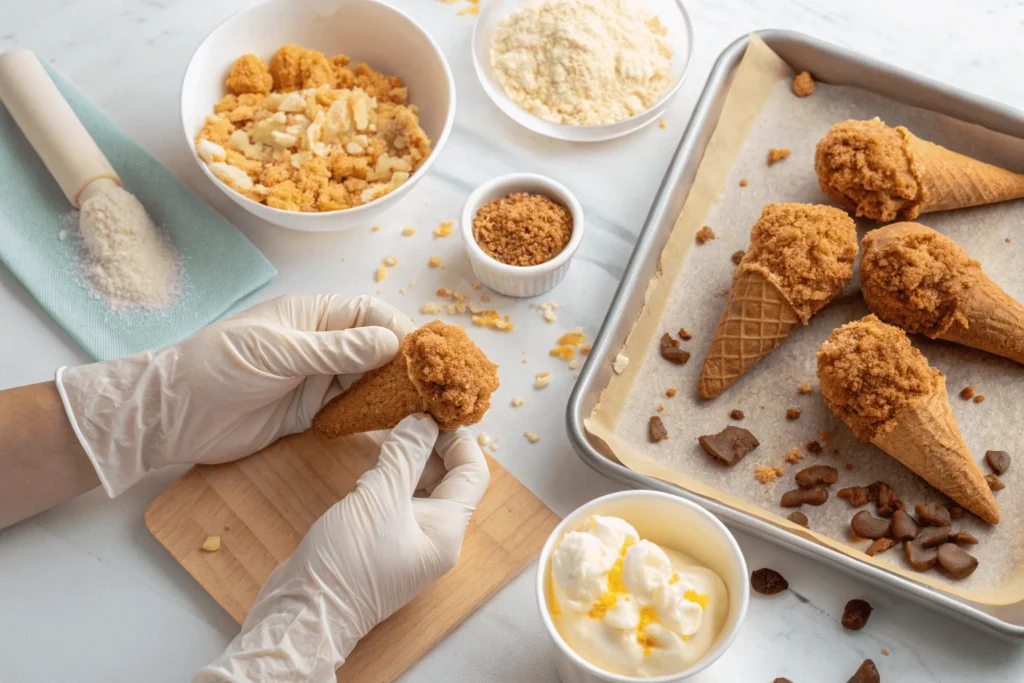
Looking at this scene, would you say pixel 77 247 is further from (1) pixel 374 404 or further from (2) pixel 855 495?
(2) pixel 855 495

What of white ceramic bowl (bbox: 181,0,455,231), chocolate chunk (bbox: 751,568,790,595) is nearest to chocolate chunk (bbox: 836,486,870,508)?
chocolate chunk (bbox: 751,568,790,595)

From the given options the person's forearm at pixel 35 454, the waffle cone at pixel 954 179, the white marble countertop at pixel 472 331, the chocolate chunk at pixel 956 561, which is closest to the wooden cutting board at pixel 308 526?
the white marble countertop at pixel 472 331

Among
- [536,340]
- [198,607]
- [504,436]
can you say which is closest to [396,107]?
[536,340]

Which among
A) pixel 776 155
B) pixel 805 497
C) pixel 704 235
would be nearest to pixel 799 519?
pixel 805 497

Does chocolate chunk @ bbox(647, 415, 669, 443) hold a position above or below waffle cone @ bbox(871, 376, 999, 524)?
below

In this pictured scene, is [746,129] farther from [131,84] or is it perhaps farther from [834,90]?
[131,84]

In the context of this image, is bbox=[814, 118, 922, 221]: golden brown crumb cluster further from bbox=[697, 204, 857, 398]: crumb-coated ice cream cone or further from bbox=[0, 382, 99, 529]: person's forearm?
bbox=[0, 382, 99, 529]: person's forearm
